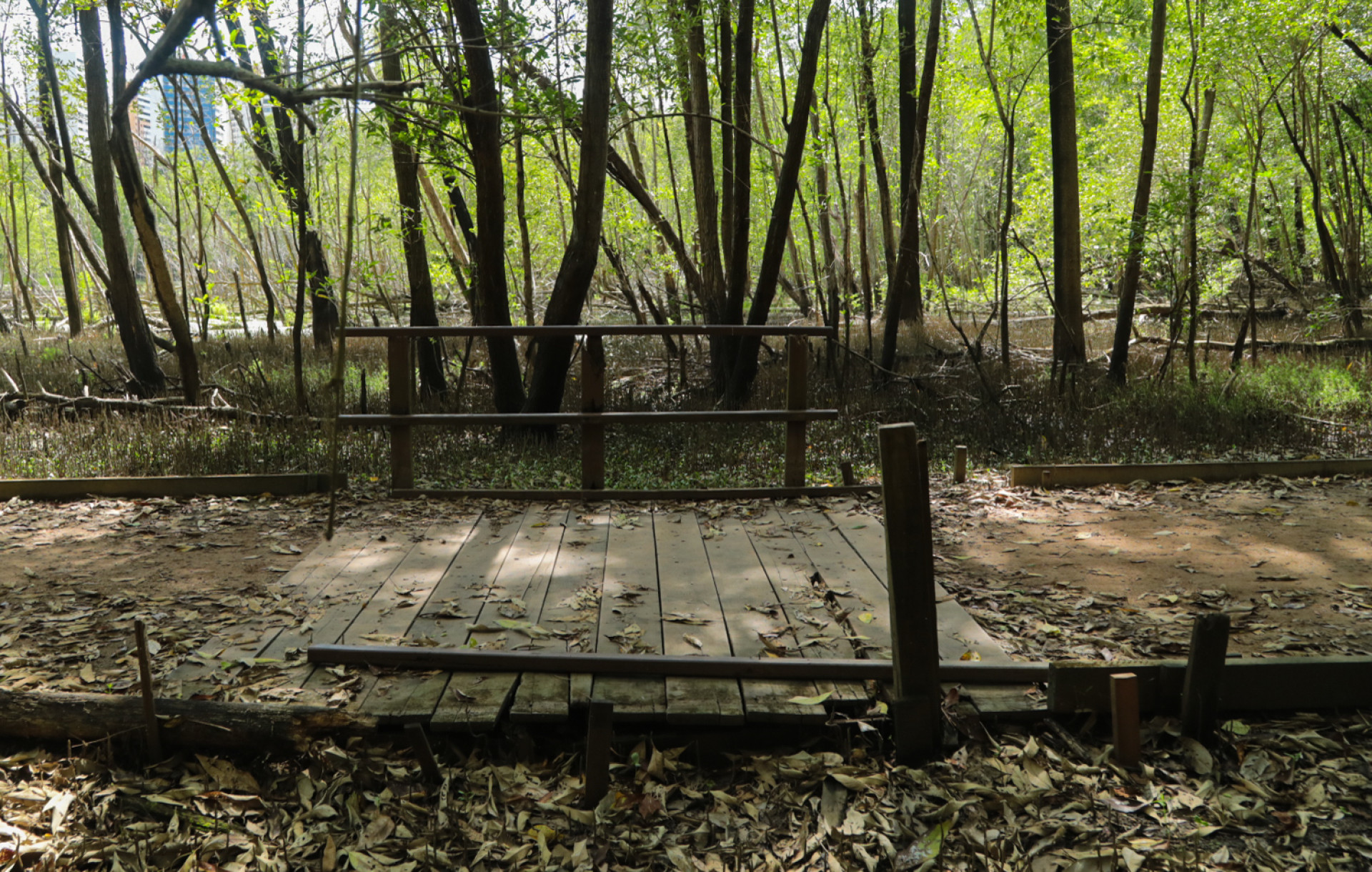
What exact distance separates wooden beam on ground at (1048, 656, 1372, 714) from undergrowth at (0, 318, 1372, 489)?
386 centimetres

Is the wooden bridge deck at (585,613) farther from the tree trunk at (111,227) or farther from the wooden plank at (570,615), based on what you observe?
the tree trunk at (111,227)

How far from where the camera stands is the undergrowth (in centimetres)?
768

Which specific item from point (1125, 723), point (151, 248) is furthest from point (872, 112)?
point (1125, 723)

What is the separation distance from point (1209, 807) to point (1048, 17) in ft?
33.7

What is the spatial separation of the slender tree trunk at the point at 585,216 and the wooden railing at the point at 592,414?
162 cm

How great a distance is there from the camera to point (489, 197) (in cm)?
854

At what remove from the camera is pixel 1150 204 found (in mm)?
10641

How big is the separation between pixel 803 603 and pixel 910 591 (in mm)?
1272

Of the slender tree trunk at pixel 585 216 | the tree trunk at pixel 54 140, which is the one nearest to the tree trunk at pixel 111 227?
the tree trunk at pixel 54 140

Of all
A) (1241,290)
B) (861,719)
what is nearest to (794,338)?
(861,719)

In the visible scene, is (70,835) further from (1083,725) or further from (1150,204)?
(1150,204)

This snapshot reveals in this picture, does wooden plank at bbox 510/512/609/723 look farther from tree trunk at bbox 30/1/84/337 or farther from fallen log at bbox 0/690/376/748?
tree trunk at bbox 30/1/84/337

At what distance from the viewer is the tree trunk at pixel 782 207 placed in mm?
9031

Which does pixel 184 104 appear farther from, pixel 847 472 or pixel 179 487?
pixel 847 472
